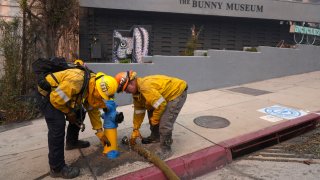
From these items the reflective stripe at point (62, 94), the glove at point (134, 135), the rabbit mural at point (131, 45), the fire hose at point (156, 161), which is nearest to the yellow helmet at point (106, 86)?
the reflective stripe at point (62, 94)

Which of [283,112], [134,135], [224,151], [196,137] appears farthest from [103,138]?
[283,112]

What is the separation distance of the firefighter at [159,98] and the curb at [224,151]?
0.31 metres

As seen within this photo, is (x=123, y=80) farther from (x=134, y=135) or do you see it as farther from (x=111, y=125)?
(x=134, y=135)

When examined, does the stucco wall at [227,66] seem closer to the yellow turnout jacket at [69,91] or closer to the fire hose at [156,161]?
the fire hose at [156,161]

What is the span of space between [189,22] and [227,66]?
2688mm

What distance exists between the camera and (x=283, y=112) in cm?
616

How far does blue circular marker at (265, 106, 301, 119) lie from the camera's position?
5.91 m

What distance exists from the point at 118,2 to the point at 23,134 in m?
5.30

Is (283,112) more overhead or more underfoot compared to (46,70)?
more underfoot

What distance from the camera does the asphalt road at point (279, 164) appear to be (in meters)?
3.99

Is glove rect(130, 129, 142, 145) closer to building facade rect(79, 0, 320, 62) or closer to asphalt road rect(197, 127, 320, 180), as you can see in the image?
asphalt road rect(197, 127, 320, 180)

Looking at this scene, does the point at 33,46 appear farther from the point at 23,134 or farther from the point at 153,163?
the point at 153,163

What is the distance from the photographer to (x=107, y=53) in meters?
10.1

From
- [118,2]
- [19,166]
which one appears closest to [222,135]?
[19,166]
